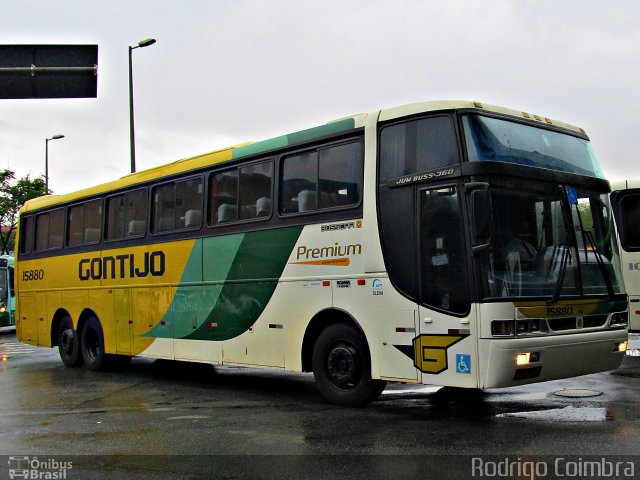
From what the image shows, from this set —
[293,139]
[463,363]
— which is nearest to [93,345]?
[293,139]

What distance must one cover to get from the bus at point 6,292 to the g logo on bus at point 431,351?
75.0 ft

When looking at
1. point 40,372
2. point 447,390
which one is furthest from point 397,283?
point 40,372

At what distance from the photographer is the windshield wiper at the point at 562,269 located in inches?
303

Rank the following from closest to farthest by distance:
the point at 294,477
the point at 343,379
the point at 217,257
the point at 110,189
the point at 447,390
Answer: the point at 294,477 → the point at 343,379 → the point at 447,390 → the point at 217,257 → the point at 110,189

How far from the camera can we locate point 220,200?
1120cm

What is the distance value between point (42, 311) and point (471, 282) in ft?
38.4

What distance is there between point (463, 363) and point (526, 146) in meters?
2.56

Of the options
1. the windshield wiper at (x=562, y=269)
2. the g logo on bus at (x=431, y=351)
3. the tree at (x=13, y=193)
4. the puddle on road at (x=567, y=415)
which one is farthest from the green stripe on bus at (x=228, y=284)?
the tree at (x=13, y=193)

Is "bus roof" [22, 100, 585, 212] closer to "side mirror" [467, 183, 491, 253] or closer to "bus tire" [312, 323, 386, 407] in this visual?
"side mirror" [467, 183, 491, 253]

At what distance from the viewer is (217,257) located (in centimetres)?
1111

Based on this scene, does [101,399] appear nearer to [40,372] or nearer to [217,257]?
[217,257]

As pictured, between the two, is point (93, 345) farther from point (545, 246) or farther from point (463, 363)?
point (545, 246)

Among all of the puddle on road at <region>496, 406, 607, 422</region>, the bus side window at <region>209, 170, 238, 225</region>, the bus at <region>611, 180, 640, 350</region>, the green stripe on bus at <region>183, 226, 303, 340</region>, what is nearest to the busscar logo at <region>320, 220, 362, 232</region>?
the green stripe on bus at <region>183, 226, 303, 340</region>

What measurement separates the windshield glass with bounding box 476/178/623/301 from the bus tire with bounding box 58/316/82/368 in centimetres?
1011
